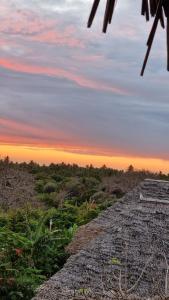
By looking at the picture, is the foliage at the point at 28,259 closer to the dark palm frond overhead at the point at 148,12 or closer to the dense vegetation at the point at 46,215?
the dense vegetation at the point at 46,215

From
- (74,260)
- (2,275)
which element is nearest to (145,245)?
(74,260)

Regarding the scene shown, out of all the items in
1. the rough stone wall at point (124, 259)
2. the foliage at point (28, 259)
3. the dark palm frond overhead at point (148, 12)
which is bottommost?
the foliage at point (28, 259)

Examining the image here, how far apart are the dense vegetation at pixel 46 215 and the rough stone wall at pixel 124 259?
1.23m

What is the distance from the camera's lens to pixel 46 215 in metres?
11.6

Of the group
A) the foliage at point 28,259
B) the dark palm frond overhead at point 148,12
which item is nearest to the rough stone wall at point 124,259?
the foliage at point 28,259

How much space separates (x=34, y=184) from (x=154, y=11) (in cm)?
1600

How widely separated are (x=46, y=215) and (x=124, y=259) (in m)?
5.28

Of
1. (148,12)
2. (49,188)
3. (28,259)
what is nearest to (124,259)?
(28,259)

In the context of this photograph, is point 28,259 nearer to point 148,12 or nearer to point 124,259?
point 124,259

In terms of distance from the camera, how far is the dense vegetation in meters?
8.00

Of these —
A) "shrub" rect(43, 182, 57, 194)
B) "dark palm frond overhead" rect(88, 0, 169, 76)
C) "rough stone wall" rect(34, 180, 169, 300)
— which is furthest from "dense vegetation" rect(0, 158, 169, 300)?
"dark palm frond overhead" rect(88, 0, 169, 76)

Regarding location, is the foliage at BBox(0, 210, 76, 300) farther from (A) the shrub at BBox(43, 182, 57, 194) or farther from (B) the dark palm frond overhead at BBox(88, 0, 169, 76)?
(A) the shrub at BBox(43, 182, 57, 194)

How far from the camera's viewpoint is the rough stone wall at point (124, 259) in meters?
5.57

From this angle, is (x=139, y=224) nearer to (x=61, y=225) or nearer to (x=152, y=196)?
(x=152, y=196)
